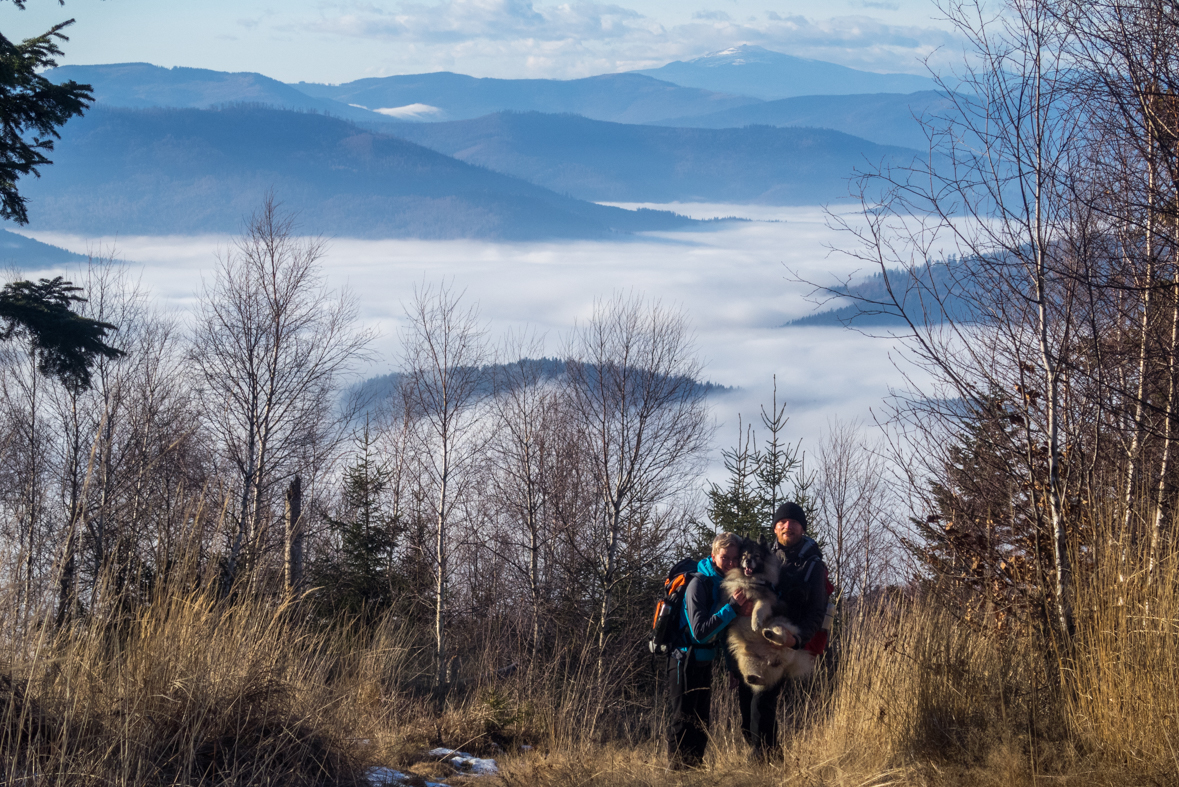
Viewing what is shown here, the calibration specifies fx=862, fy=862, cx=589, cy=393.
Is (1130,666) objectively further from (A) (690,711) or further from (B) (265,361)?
(B) (265,361)

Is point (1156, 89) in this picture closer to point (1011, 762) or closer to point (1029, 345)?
point (1029, 345)

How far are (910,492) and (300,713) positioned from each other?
3.89 m

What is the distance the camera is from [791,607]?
5.13 m

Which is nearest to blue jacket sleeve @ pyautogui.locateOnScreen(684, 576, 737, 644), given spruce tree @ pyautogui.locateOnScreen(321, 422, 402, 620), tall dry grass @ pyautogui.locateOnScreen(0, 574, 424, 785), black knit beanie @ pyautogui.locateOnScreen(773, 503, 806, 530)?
black knit beanie @ pyautogui.locateOnScreen(773, 503, 806, 530)

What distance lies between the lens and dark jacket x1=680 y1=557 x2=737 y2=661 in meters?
5.00

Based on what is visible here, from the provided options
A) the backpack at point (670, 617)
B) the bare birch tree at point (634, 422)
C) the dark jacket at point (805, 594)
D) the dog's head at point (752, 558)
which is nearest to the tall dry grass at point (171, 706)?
the backpack at point (670, 617)

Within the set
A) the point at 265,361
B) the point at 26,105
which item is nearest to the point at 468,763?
the point at 26,105

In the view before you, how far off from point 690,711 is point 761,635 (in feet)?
2.24

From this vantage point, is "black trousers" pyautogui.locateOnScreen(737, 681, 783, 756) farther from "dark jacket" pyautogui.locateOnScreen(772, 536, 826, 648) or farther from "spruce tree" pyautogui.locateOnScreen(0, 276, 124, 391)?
"spruce tree" pyautogui.locateOnScreen(0, 276, 124, 391)

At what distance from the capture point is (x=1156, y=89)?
440 centimetres

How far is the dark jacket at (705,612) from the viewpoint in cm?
500

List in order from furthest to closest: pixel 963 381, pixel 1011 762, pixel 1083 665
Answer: pixel 963 381 < pixel 1083 665 < pixel 1011 762

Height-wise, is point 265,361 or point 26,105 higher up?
point 26,105

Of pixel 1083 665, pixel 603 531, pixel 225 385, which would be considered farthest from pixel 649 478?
pixel 1083 665
